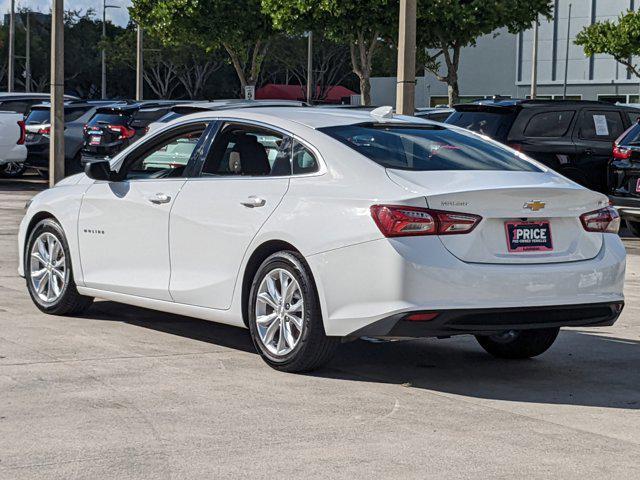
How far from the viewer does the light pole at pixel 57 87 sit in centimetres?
2116

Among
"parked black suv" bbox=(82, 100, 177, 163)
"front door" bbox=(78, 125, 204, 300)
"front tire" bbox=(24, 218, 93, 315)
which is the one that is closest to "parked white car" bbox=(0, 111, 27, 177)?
"parked black suv" bbox=(82, 100, 177, 163)

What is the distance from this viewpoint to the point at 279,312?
747 centimetres

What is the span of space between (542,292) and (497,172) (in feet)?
2.61

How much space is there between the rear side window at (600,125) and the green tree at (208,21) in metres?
20.3

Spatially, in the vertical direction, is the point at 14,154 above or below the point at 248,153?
below

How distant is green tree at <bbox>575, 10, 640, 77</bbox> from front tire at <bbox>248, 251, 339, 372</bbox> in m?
40.6

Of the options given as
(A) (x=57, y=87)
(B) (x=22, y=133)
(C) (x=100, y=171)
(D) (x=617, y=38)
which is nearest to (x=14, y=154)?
(B) (x=22, y=133)

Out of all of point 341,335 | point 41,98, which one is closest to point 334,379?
point 341,335

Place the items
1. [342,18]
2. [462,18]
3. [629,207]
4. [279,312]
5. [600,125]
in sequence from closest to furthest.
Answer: [279,312]
[629,207]
[600,125]
[462,18]
[342,18]

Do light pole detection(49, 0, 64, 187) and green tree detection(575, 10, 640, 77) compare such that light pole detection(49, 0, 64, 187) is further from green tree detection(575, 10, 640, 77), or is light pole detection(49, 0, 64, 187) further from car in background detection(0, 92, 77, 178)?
green tree detection(575, 10, 640, 77)

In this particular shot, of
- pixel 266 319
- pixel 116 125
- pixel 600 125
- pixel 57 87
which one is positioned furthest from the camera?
pixel 116 125

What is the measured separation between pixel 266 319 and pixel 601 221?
6.60 feet

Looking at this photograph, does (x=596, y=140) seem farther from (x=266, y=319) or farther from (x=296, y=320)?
(x=296, y=320)

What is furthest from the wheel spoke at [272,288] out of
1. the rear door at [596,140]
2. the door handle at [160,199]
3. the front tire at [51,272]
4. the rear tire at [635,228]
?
the rear door at [596,140]
